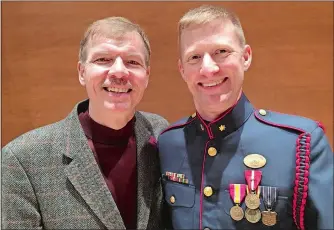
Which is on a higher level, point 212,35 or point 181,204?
point 212,35

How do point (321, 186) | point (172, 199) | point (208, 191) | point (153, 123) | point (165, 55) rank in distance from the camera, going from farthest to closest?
point (165, 55)
point (153, 123)
point (172, 199)
point (208, 191)
point (321, 186)

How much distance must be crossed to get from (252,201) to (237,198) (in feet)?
0.14

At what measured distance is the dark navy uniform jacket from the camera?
112cm

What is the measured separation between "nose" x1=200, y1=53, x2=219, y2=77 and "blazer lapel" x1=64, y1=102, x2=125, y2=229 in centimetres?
46

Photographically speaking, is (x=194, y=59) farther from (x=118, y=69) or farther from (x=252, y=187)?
(x=252, y=187)

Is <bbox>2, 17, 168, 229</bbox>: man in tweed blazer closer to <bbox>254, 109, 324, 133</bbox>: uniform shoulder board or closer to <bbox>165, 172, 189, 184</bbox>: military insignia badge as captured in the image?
<bbox>165, 172, 189, 184</bbox>: military insignia badge

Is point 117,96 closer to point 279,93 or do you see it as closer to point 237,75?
point 237,75

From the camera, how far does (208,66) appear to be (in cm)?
120

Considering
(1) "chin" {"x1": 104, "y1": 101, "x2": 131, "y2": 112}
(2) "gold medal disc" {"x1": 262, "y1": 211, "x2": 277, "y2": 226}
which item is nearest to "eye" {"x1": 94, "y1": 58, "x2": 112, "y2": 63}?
(1) "chin" {"x1": 104, "y1": 101, "x2": 131, "y2": 112}

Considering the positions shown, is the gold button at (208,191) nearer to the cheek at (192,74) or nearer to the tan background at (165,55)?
the cheek at (192,74)

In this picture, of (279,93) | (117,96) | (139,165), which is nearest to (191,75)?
(117,96)

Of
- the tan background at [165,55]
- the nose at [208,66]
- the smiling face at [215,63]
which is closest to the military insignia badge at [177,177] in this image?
the smiling face at [215,63]

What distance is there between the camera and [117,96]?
4.42 ft

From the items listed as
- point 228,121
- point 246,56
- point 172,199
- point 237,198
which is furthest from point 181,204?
point 246,56
